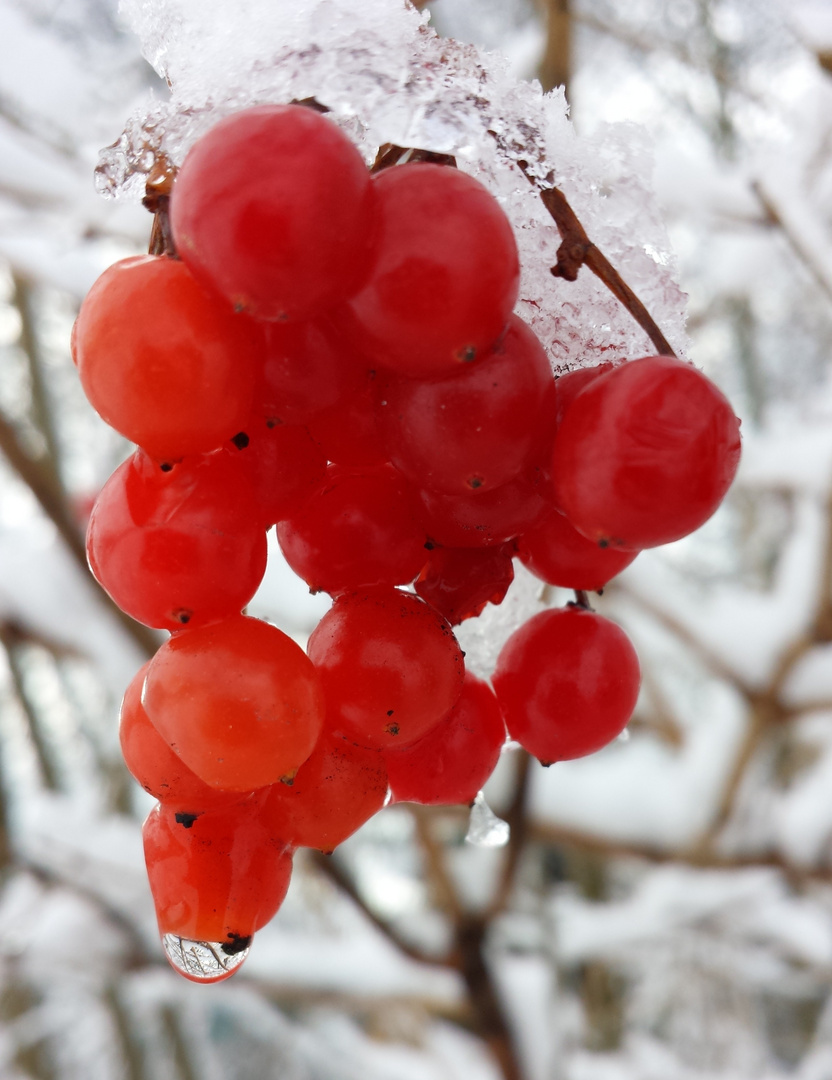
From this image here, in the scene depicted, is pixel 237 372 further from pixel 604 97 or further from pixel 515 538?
pixel 604 97

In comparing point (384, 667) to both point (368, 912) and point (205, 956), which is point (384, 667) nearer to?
point (205, 956)

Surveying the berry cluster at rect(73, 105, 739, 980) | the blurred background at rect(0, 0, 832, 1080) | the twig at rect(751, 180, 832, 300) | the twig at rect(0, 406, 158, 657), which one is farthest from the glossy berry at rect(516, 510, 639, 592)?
the twig at rect(0, 406, 158, 657)

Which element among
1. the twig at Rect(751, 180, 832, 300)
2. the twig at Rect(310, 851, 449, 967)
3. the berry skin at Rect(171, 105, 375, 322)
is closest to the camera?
the berry skin at Rect(171, 105, 375, 322)

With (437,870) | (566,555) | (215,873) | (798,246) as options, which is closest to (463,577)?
(566,555)

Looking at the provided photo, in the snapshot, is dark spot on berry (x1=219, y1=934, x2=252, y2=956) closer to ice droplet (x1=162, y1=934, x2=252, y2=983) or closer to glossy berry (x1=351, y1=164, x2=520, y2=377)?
ice droplet (x1=162, y1=934, x2=252, y2=983)

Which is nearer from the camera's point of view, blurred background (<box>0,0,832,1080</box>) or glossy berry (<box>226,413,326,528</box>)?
glossy berry (<box>226,413,326,528</box>)

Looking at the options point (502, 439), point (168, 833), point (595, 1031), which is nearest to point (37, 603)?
point (168, 833)
